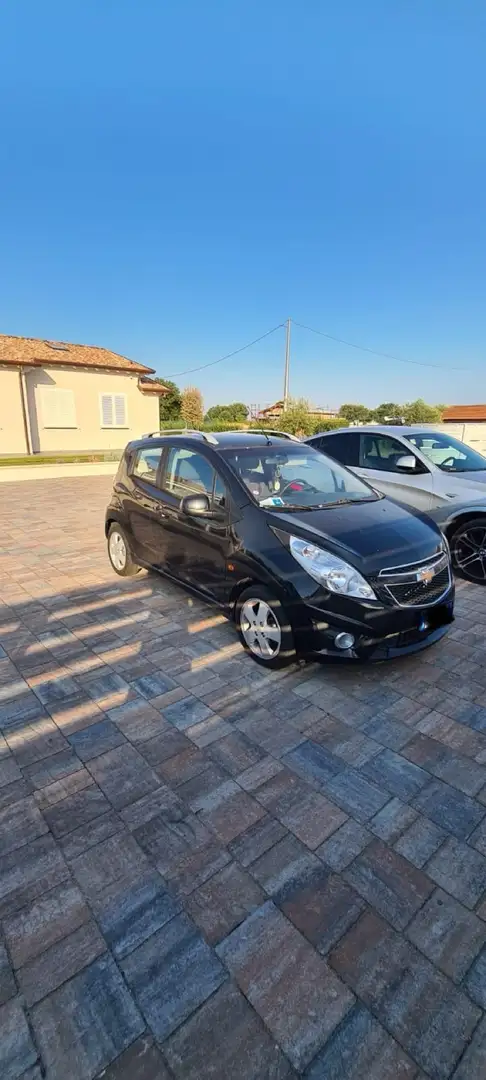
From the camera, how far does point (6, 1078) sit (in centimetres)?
118

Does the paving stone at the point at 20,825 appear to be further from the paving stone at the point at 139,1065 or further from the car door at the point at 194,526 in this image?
the car door at the point at 194,526

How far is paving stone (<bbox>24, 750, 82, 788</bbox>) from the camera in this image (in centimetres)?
217

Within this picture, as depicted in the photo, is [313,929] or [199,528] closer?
[313,929]

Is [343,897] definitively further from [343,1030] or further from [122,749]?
[122,749]

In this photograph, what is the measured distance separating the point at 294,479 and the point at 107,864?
8.94ft

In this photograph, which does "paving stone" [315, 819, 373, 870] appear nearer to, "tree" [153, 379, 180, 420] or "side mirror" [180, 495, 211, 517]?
"side mirror" [180, 495, 211, 517]

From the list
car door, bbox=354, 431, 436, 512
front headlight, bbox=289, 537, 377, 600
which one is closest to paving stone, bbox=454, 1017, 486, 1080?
front headlight, bbox=289, 537, 377, 600

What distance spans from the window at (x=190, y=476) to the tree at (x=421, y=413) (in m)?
36.8

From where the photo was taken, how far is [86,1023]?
1.28 m

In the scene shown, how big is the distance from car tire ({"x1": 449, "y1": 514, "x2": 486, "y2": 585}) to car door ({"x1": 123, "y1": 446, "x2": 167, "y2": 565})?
3.32 metres

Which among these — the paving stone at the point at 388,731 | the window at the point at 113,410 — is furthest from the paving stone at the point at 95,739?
the window at the point at 113,410

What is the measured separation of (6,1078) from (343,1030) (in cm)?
91

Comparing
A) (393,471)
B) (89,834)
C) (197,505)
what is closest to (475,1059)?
(89,834)

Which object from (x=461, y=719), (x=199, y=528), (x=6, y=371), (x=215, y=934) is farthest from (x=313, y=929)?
(x=6, y=371)
